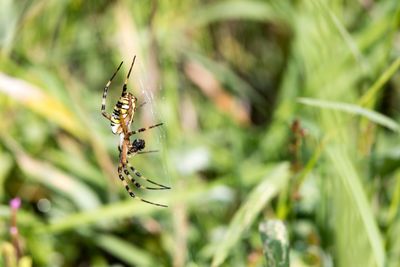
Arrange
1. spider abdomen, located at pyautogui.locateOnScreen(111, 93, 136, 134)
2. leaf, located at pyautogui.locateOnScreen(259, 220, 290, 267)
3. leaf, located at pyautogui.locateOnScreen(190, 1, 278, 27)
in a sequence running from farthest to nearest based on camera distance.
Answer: leaf, located at pyautogui.locateOnScreen(190, 1, 278, 27) → spider abdomen, located at pyautogui.locateOnScreen(111, 93, 136, 134) → leaf, located at pyautogui.locateOnScreen(259, 220, 290, 267)

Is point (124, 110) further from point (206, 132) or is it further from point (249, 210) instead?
point (206, 132)

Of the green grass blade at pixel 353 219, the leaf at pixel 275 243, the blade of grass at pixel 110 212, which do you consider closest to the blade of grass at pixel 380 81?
the green grass blade at pixel 353 219

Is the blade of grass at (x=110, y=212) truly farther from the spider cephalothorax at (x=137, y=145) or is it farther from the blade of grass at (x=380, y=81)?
the blade of grass at (x=380, y=81)

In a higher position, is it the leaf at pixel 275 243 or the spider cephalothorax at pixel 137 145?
the spider cephalothorax at pixel 137 145

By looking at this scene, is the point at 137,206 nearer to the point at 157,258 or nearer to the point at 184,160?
the point at 157,258

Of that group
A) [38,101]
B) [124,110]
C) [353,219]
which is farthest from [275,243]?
[38,101]

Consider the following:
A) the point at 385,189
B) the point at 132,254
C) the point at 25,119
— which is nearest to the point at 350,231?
the point at 385,189

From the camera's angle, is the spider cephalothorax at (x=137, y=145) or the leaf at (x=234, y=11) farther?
the leaf at (x=234, y=11)

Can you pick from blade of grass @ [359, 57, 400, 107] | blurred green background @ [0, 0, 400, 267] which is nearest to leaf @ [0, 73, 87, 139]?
blurred green background @ [0, 0, 400, 267]

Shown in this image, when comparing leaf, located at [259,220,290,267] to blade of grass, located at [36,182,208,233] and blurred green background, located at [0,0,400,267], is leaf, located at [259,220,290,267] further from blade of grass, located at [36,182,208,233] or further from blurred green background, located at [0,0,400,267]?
blade of grass, located at [36,182,208,233]
